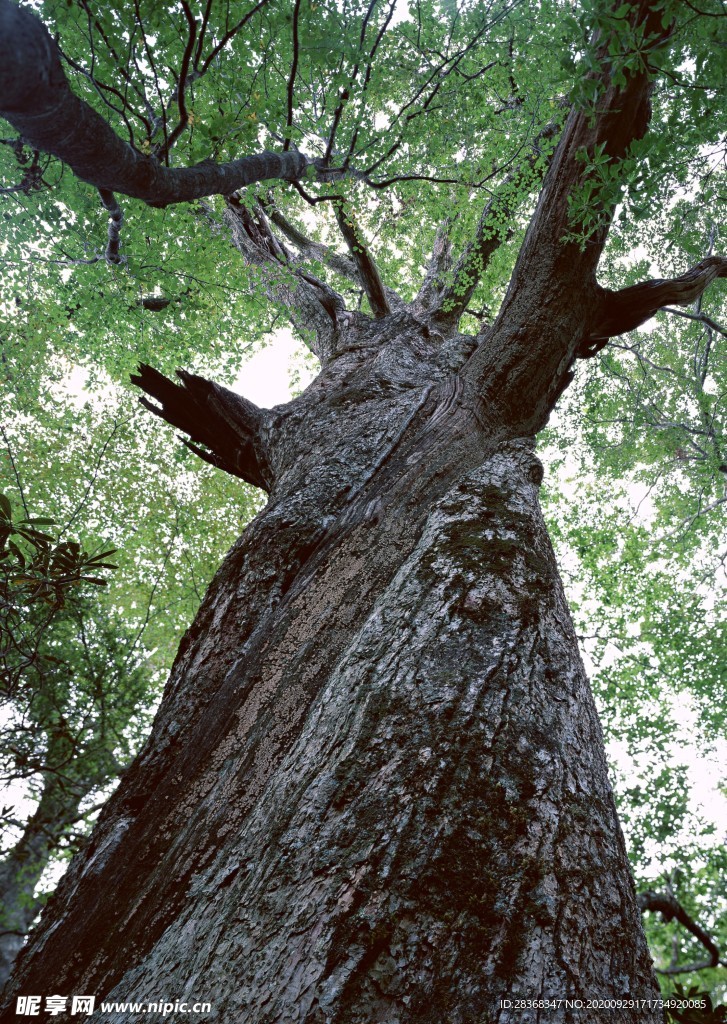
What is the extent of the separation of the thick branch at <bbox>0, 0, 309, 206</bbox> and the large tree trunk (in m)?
1.62

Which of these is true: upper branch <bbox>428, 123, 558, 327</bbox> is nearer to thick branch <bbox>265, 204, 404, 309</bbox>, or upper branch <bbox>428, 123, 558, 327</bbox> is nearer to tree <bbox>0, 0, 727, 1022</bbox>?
thick branch <bbox>265, 204, 404, 309</bbox>

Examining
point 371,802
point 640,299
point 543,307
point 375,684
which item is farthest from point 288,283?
point 371,802

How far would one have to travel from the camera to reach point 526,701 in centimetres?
168

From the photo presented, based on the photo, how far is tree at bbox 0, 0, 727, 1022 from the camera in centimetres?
115

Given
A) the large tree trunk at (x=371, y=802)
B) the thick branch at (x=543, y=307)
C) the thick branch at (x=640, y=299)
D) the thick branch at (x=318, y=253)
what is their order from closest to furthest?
the large tree trunk at (x=371, y=802) → the thick branch at (x=543, y=307) → the thick branch at (x=640, y=299) → the thick branch at (x=318, y=253)

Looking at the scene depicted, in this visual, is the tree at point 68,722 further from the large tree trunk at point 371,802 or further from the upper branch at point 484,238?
the upper branch at point 484,238

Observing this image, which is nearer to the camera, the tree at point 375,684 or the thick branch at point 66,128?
the tree at point 375,684

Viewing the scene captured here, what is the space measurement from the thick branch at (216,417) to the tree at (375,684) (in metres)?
0.02

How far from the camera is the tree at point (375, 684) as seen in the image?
1.15m

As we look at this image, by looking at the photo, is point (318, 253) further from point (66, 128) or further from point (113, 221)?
point (66, 128)

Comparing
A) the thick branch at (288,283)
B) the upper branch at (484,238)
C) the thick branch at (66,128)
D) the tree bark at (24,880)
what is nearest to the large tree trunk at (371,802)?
the thick branch at (66,128)

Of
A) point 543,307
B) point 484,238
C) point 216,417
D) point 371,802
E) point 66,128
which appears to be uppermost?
point 484,238

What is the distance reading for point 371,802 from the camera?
1370 mm

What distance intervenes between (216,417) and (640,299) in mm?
3581
